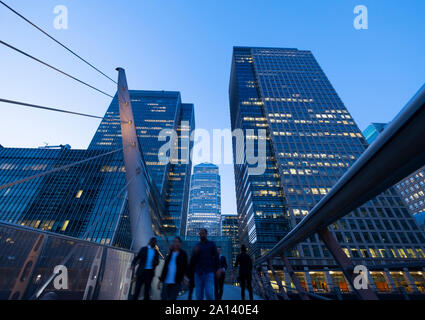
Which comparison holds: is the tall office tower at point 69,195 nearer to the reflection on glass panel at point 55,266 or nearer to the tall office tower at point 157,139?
the tall office tower at point 157,139

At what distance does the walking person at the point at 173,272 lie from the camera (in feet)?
13.6

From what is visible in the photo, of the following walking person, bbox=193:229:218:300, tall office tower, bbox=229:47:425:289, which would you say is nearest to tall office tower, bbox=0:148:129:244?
tall office tower, bbox=229:47:425:289

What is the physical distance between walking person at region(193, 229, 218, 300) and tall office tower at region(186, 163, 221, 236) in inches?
5796

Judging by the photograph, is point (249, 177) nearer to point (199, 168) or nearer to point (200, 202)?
point (200, 202)

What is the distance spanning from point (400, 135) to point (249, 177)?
65372 millimetres

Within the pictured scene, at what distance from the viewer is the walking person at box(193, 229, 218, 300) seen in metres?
3.92

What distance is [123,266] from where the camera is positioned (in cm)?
545

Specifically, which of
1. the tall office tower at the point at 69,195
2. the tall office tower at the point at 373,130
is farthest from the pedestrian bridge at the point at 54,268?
the tall office tower at the point at 373,130

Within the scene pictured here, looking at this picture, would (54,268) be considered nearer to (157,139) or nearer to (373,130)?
(157,139)

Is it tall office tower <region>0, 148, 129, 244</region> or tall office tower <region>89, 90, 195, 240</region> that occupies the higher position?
tall office tower <region>89, 90, 195, 240</region>

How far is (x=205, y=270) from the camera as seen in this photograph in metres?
3.96

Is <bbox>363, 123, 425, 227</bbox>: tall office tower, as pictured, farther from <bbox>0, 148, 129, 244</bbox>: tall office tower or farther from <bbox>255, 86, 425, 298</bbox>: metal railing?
<bbox>0, 148, 129, 244</bbox>: tall office tower

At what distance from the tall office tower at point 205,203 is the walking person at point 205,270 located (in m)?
147
